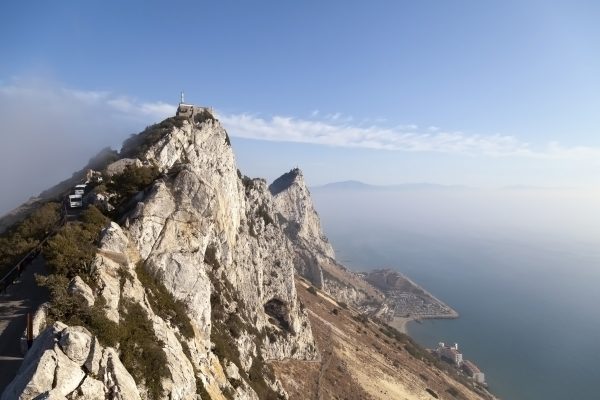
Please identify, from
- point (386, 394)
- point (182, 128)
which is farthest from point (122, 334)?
point (386, 394)

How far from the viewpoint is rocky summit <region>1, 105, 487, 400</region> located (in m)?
13.3

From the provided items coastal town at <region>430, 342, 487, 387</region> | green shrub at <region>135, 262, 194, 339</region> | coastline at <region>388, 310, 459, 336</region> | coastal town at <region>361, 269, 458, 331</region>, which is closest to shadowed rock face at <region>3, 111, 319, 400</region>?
green shrub at <region>135, 262, 194, 339</region>

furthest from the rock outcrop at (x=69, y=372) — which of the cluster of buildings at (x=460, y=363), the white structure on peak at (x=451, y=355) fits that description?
the white structure on peak at (x=451, y=355)

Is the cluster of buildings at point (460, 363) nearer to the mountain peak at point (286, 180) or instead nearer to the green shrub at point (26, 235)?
the mountain peak at point (286, 180)

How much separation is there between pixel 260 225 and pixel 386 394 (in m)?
30.8

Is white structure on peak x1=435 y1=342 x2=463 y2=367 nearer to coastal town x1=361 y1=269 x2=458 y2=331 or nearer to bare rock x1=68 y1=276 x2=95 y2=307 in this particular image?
coastal town x1=361 y1=269 x2=458 y2=331

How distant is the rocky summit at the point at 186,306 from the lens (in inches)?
523

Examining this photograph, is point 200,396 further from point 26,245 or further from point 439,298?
point 439,298

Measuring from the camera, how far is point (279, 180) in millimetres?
174125

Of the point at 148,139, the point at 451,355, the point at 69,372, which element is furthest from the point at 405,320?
the point at 69,372

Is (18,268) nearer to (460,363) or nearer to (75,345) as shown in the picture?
(75,345)

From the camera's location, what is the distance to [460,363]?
108250mm

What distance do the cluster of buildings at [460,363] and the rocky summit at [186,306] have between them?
2928 centimetres

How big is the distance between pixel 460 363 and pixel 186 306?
106 m
